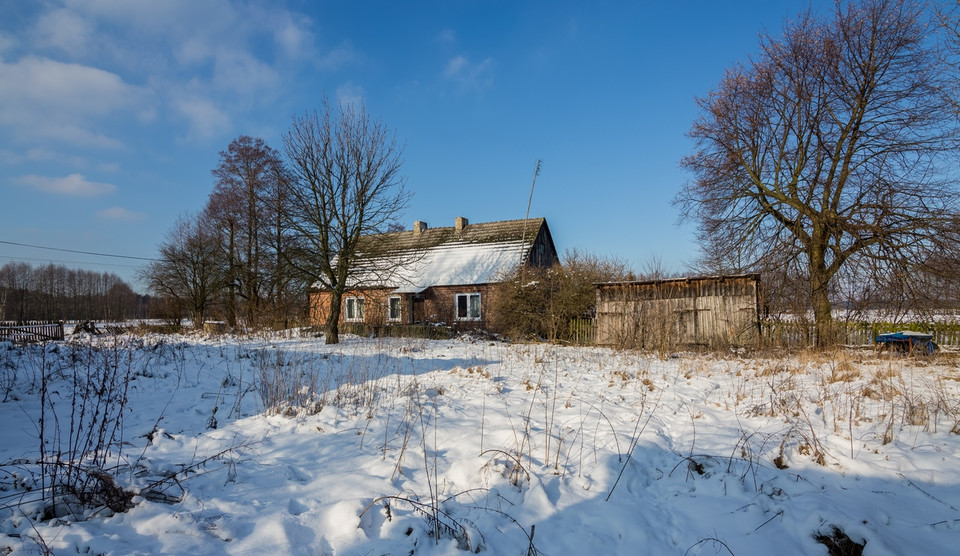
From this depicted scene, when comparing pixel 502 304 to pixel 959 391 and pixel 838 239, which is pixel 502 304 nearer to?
pixel 838 239

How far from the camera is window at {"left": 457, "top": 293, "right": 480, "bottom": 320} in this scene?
978 inches

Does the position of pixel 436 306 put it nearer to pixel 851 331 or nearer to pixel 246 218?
pixel 246 218

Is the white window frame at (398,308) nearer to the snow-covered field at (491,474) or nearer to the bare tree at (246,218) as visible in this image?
the bare tree at (246,218)

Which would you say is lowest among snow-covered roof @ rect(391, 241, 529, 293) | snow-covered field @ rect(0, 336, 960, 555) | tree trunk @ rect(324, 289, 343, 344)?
snow-covered field @ rect(0, 336, 960, 555)

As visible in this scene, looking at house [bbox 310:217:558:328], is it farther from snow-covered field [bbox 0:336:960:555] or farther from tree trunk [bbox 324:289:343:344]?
snow-covered field [bbox 0:336:960:555]

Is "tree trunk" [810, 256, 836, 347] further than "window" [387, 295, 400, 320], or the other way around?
"window" [387, 295, 400, 320]

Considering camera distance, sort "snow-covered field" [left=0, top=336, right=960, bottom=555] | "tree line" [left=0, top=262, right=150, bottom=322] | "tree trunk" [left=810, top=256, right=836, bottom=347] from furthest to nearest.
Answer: "tree line" [left=0, top=262, right=150, bottom=322] < "tree trunk" [left=810, top=256, right=836, bottom=347] < "snow-covered field" [left=0, top=336, right=960, bottom=555]

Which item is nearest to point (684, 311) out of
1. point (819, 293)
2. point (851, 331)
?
point (819, 293)

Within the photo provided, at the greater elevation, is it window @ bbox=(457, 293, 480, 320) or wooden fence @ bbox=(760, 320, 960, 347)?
window @ bbox=(457, 293, 480, 320)

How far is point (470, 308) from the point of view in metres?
24.9

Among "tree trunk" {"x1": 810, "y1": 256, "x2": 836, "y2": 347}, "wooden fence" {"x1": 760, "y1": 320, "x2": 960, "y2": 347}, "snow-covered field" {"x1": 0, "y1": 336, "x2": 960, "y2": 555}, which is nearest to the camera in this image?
"snow-covered field" {"x1": 0, "y1": 336, "x2": 960, "y2": 555}

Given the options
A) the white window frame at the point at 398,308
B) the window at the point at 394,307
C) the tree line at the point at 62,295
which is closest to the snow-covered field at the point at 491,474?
the white window frame at the point at 398,308

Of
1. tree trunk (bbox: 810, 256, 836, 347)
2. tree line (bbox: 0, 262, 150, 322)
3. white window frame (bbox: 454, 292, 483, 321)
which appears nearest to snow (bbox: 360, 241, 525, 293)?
white window frame (bbox: 454, 292, 483, 321)

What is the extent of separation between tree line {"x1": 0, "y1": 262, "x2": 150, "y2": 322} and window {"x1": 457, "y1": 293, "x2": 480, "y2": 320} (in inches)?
1040
